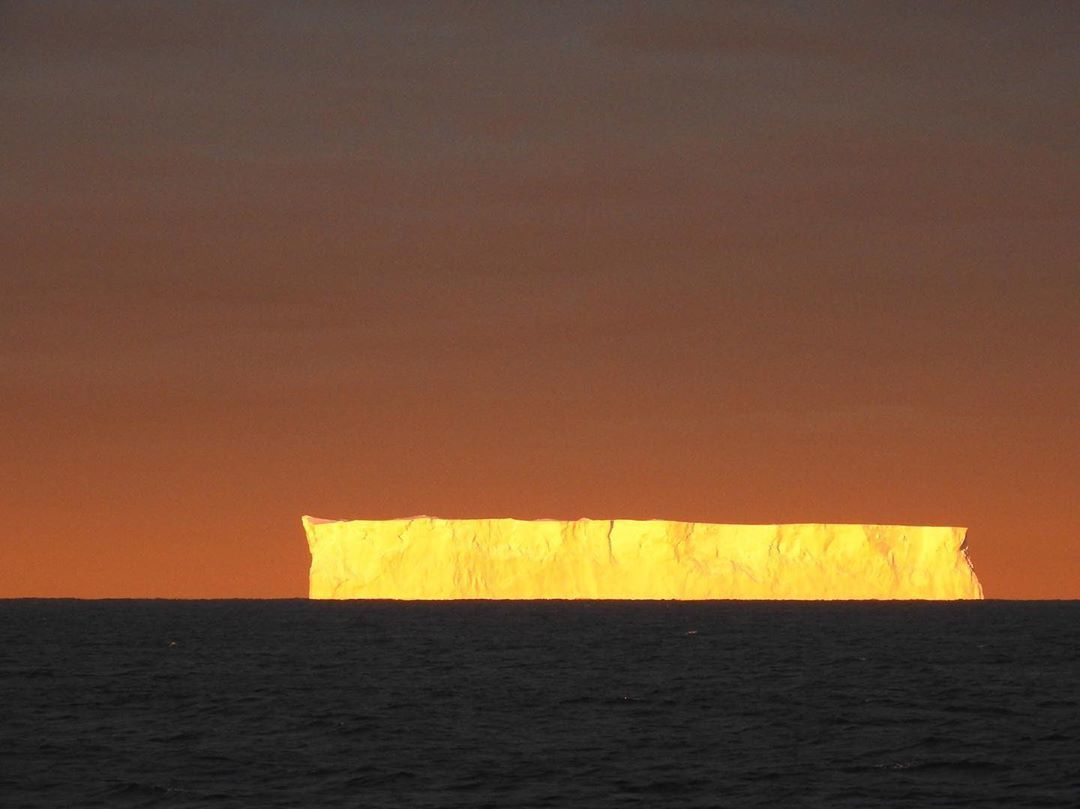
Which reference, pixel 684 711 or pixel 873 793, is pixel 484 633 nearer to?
pixel 684 711

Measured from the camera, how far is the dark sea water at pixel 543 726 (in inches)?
1028

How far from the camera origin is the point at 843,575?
115 metres

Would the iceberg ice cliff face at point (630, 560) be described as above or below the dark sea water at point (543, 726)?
above

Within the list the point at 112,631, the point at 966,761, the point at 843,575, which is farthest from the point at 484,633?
the point at 966,761

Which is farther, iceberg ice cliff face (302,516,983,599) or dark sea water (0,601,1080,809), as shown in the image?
iceberg ice cliff face (302,516,983,599)

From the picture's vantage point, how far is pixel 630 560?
11744 cm

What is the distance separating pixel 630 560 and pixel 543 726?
8250cm

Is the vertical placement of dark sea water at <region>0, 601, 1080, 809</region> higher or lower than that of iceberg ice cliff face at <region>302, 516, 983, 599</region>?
lower

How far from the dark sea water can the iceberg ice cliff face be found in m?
46.4

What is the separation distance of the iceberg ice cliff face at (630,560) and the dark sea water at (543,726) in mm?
46401

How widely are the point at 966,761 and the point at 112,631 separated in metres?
70.3

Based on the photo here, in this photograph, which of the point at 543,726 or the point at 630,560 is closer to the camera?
the point at 543,726

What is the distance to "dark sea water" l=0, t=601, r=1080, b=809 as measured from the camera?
85.7ft

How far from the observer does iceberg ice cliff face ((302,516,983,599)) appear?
115 m
